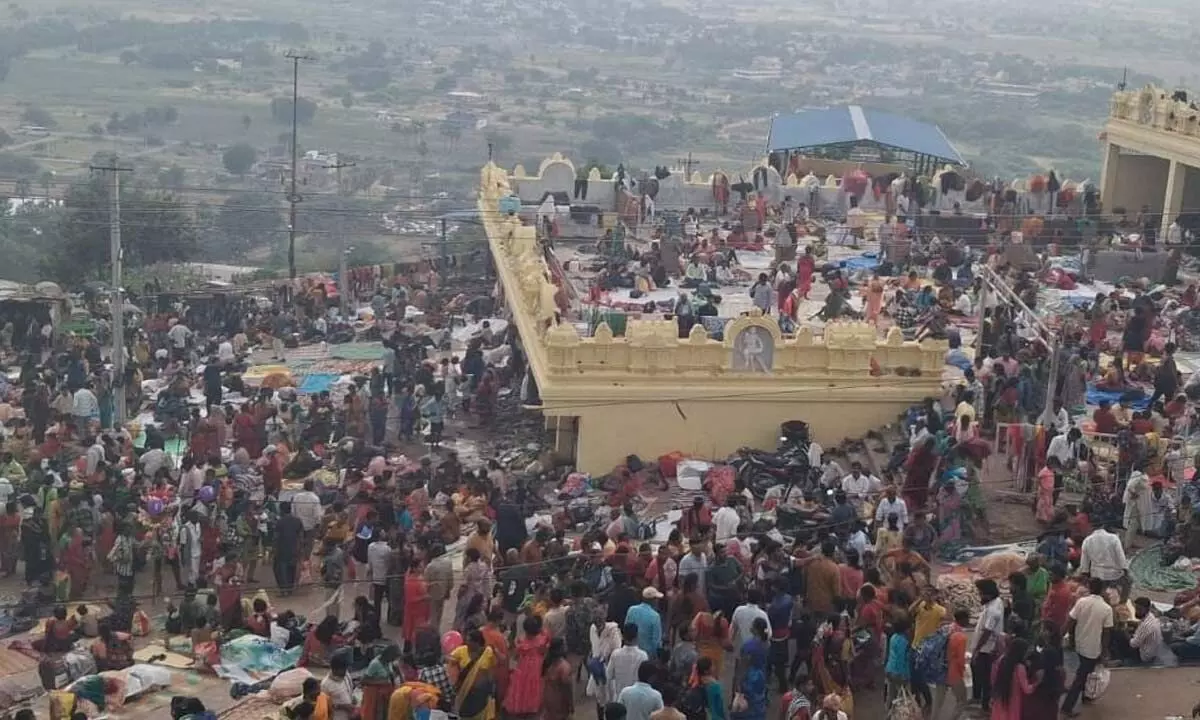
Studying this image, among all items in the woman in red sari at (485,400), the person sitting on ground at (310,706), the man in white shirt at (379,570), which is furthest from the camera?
the woman in red sari at (485,400)

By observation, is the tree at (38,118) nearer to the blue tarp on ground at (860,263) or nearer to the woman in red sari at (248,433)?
the blue tarp on ground at (860,263)

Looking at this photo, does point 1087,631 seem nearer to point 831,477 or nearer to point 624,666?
point 624,666

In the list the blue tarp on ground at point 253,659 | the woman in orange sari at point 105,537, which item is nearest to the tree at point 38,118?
the woman in orange sari at point 105,537

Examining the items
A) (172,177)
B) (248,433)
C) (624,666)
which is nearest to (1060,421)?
(624,666)

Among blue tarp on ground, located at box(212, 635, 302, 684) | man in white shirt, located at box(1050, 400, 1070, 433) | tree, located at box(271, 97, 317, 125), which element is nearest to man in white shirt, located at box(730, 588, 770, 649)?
blue tarp on ground, located at box(212, 635, 302, 684)

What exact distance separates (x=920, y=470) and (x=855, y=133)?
55.1 feet

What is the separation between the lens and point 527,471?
1762 centimetres

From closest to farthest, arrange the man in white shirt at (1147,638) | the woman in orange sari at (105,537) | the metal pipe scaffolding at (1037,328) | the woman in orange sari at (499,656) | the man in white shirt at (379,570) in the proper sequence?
1. the woman in orange sari at (499,656)
2. the man in white shirt at (1147,638)
3. the man in white shirt at (379,570)
4. the woman in orange sari at (105,537)
5. the metal pipe scaffolding at (1037,328)

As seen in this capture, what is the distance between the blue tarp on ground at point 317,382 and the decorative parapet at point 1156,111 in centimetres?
1248

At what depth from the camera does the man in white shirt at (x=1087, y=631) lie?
10.5m

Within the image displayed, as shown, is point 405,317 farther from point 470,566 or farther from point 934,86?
point 934,86

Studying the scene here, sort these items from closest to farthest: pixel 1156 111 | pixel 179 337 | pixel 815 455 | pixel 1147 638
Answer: pixel 1147 638 → pixel 815 455 → pixel 179 337 → pixel 1156 111

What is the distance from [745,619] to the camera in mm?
10867

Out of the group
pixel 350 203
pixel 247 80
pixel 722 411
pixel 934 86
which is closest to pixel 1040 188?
pixel 722 411
